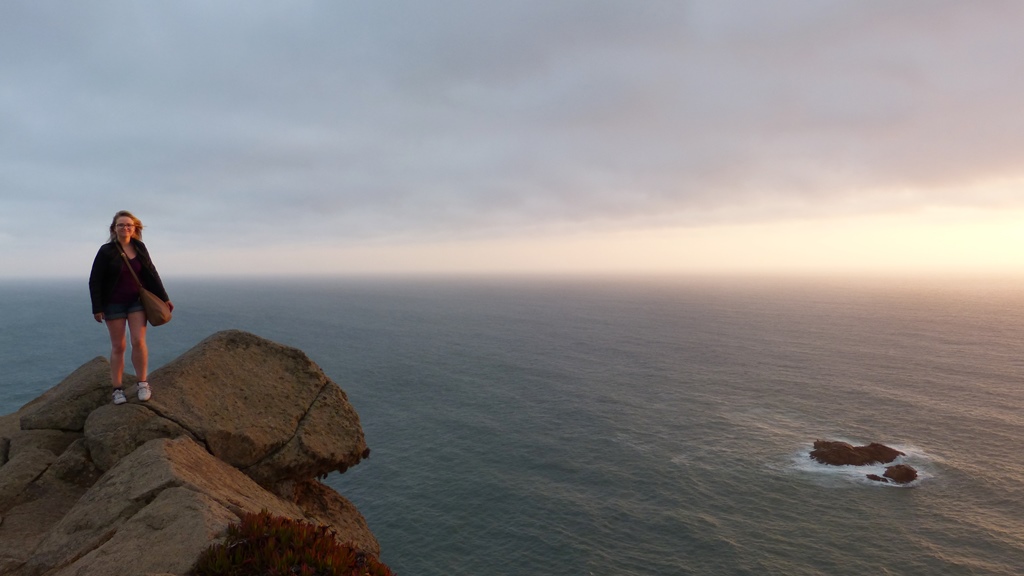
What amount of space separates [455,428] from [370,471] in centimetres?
1420

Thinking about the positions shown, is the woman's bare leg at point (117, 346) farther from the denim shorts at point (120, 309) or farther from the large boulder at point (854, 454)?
the large boulder at point (854, 454)

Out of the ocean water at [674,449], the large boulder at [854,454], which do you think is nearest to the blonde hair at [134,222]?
the ocean water at [674,449]

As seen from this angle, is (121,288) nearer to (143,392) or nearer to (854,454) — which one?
(143,392)

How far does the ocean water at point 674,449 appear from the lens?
38500 millimetres

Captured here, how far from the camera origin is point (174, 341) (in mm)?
124438

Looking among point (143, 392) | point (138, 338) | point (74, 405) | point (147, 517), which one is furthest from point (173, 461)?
point (74, 405)

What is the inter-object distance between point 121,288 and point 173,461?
4376 millimetres

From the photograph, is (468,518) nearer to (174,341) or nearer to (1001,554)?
(1001,554)

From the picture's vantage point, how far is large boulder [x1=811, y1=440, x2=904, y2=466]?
5297cm

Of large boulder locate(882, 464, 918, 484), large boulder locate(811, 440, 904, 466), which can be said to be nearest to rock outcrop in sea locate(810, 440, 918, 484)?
large boulder locate(811, 440, 904, 466)

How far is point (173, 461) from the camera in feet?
29.8

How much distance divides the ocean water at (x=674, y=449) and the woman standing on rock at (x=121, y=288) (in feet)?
104

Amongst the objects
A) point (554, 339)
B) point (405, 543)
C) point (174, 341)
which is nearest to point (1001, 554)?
point (405, 543)

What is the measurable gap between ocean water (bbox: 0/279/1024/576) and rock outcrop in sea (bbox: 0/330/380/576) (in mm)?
28452
